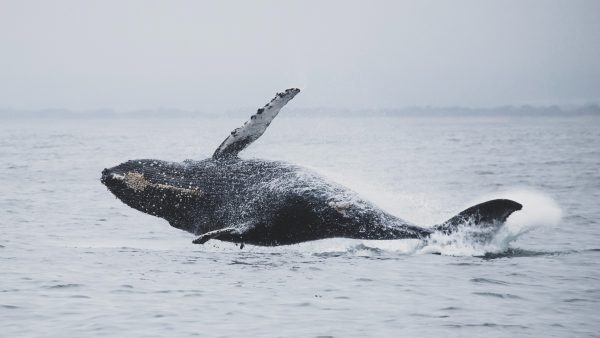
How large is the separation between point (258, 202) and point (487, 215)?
3360 millimetres

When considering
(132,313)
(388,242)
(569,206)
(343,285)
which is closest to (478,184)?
(569,206)

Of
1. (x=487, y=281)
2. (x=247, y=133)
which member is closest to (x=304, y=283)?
(x=487, y=281)

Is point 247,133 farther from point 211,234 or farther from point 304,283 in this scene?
point 304,283

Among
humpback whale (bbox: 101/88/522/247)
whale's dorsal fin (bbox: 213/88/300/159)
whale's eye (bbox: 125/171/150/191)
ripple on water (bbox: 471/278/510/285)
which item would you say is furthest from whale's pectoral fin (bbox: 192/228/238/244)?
ripple on water (bbox: 471/278/510/285)

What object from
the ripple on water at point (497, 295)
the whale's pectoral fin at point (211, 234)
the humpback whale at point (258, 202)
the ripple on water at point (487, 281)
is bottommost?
the ripple on water at point (497, 295)

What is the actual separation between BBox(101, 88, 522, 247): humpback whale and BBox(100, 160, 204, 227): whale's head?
0.02 meters

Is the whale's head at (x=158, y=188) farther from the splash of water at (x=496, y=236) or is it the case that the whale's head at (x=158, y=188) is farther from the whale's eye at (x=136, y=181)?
the splash of water at (x=496, y=236)

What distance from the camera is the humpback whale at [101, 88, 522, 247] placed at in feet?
40.9

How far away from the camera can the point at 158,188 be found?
1385 cm

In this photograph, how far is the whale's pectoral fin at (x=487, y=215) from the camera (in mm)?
11461

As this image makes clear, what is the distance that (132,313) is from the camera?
9672 millimetres

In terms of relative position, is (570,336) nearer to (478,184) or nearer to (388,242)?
(388,242)

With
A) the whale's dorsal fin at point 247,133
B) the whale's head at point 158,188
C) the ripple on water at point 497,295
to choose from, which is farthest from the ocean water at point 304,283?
the whale's dorsal fin at point 247,133

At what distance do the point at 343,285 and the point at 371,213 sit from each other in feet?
5.83
